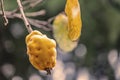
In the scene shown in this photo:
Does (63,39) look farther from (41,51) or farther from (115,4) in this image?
(115,4)

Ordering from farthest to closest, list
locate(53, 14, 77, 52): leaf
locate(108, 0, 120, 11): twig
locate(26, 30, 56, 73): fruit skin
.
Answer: locate(108, 0, 120, 11): twig → locate(53, 14, 77, 52): leaf → locate(26, 30, 56, 73): fruit skin

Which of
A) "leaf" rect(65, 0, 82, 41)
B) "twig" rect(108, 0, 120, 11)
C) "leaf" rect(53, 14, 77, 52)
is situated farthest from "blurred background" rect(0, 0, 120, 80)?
"leaf" rect(65, 0, 82, 41)

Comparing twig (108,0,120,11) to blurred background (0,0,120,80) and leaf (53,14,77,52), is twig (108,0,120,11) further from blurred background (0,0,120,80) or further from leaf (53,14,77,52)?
leaf (53,14,77,52)

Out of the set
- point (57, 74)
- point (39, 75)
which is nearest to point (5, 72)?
point (39, 75)

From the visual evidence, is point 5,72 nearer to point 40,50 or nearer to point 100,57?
point 100,57

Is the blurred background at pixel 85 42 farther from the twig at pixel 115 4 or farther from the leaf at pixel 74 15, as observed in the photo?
the leaf at pixel 74 15

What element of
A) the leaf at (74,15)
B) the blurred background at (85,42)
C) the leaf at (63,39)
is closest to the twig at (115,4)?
the blurred background at (85,42)

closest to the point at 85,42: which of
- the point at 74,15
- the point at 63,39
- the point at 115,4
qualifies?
the point at 115,4

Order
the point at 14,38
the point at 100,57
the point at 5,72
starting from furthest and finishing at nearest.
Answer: the point at 5,72 < the point at 100,57 < the point at 14,38
